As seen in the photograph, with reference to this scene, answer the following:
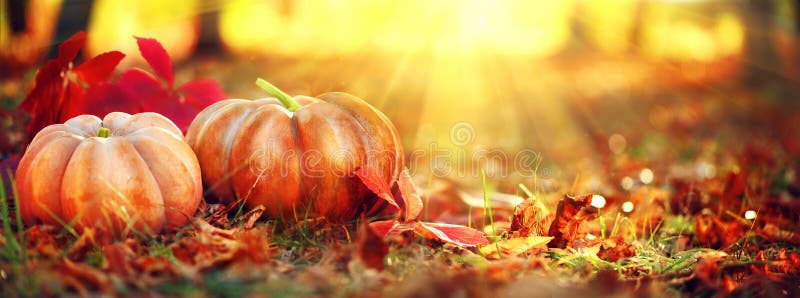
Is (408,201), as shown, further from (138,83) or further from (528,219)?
(138,83)

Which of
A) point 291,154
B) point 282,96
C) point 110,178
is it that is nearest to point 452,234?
point 291,154

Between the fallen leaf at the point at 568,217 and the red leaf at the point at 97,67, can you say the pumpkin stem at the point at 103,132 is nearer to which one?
the red leaf at the point at 97,67

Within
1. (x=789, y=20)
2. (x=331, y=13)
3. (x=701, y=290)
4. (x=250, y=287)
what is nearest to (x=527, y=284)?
(x=250, y=287)

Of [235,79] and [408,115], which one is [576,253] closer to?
[408,115]

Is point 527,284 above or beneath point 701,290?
above

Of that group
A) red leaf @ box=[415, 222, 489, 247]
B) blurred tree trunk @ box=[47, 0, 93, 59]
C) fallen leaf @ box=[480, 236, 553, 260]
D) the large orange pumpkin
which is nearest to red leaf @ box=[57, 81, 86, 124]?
the large orange pumpkin
